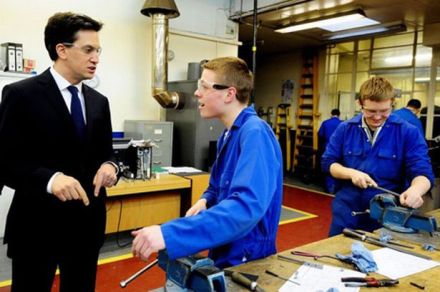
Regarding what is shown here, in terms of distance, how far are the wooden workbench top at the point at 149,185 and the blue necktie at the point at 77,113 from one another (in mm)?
1682

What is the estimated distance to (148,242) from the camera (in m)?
0.98

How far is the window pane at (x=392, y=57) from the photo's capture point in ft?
23.1

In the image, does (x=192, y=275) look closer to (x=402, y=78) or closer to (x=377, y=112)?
(x=377, y=112)

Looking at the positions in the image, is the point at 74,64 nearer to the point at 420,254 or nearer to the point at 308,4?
the point at 420,254

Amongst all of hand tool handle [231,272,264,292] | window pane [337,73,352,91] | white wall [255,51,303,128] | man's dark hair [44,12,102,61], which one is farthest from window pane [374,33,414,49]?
hand tool handle [231,272,264,292]

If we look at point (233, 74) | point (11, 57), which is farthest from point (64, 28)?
point (11, 57)

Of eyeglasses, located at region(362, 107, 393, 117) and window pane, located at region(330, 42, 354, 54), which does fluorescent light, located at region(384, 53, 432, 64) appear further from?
eyeglasses, located at region(362, 107, 393, 117)

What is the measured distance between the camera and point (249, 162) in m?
1.08

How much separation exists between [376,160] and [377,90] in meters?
0.36

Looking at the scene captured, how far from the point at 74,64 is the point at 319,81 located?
7.47 meters

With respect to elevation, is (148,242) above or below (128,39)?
below

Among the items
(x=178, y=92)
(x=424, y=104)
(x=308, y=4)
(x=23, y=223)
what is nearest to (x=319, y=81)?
(x=424, y=104)

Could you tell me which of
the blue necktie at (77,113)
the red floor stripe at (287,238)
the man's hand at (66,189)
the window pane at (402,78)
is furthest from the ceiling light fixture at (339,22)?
the man's hand at (66,189)

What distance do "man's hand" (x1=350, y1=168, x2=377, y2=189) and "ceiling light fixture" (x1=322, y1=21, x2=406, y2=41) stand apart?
5.08 meters
